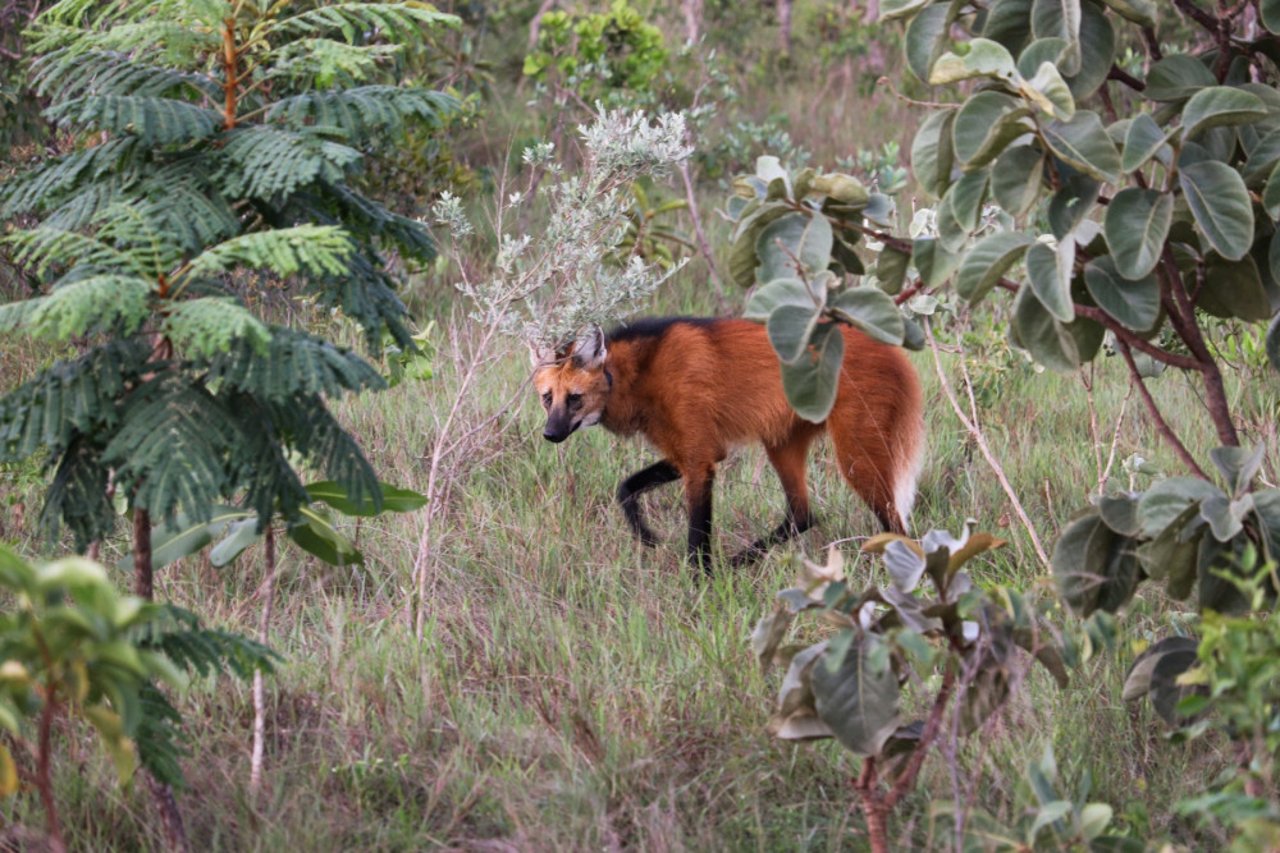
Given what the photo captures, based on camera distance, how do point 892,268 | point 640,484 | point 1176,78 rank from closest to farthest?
point 1176,78 → point 892,268 → point 640,484

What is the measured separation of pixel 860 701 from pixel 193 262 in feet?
4.14

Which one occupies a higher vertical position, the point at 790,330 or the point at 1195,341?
the point at 790,330

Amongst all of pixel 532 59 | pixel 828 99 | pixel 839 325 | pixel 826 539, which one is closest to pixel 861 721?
pixel 839 325

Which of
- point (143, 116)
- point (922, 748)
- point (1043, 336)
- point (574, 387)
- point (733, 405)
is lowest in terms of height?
point (733, 405)

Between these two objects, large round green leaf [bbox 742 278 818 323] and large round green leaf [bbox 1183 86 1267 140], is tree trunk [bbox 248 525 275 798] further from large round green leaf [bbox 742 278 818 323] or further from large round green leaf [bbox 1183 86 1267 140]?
large round green leaf [bbox 1183 86 1267 140]

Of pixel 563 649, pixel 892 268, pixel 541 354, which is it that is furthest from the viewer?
pixel 541 354

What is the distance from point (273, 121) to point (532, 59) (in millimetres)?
4823

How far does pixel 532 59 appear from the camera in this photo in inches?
273

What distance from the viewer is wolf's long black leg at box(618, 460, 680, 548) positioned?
4.51 meters

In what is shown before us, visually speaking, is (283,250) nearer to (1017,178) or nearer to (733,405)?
(1017,178)

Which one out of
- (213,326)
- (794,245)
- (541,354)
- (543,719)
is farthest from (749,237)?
(541,354)

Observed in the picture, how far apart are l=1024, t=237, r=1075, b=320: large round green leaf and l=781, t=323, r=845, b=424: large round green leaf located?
0.32 m

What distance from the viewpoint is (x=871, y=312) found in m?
2.14

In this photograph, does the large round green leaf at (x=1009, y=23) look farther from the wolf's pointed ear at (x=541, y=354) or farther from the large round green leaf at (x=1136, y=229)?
the wolf's pointed ear at (x=541, y=354)
